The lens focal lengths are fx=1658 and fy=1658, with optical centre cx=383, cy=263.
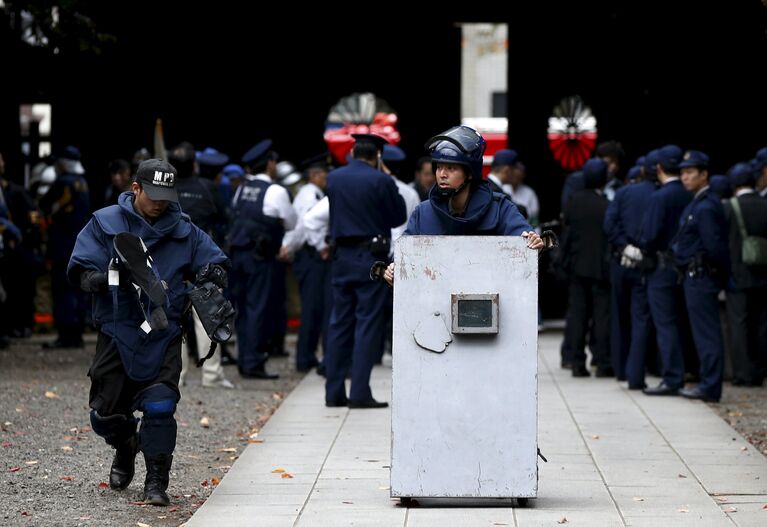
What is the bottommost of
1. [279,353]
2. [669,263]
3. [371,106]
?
[279,353]

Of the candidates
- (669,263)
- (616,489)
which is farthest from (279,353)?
(616,489)

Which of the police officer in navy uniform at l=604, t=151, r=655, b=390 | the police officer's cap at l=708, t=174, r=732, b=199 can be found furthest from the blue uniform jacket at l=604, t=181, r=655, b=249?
the police officer's cap at l=708, t=174, r=732, b=199

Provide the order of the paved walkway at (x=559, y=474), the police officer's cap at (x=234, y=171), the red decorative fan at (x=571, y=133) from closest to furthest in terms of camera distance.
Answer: the paved walkway at (x=559, y=474)
the police officer's cap at (x=234, y=171)
the red decorative fan at (x=571, y=133)

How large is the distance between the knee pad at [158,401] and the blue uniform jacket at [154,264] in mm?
76

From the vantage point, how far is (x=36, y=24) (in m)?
16.0

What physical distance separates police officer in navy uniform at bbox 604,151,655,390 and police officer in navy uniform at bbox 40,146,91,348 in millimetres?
5980

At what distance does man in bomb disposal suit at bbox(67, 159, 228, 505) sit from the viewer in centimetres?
798

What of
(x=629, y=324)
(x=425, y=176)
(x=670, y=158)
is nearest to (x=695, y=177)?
(x=670, y=158)

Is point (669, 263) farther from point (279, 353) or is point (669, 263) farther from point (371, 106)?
point (371, 106)

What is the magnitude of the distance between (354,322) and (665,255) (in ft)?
8.36

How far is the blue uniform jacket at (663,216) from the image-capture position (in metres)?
13.0

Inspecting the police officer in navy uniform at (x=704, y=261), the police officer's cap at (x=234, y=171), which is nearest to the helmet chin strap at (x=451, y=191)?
the police officer in navy uniform at (x=704, y=261)

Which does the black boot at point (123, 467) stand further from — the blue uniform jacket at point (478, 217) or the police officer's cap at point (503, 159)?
the police officer's cap at point (503, 159)

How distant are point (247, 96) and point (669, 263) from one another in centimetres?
867
